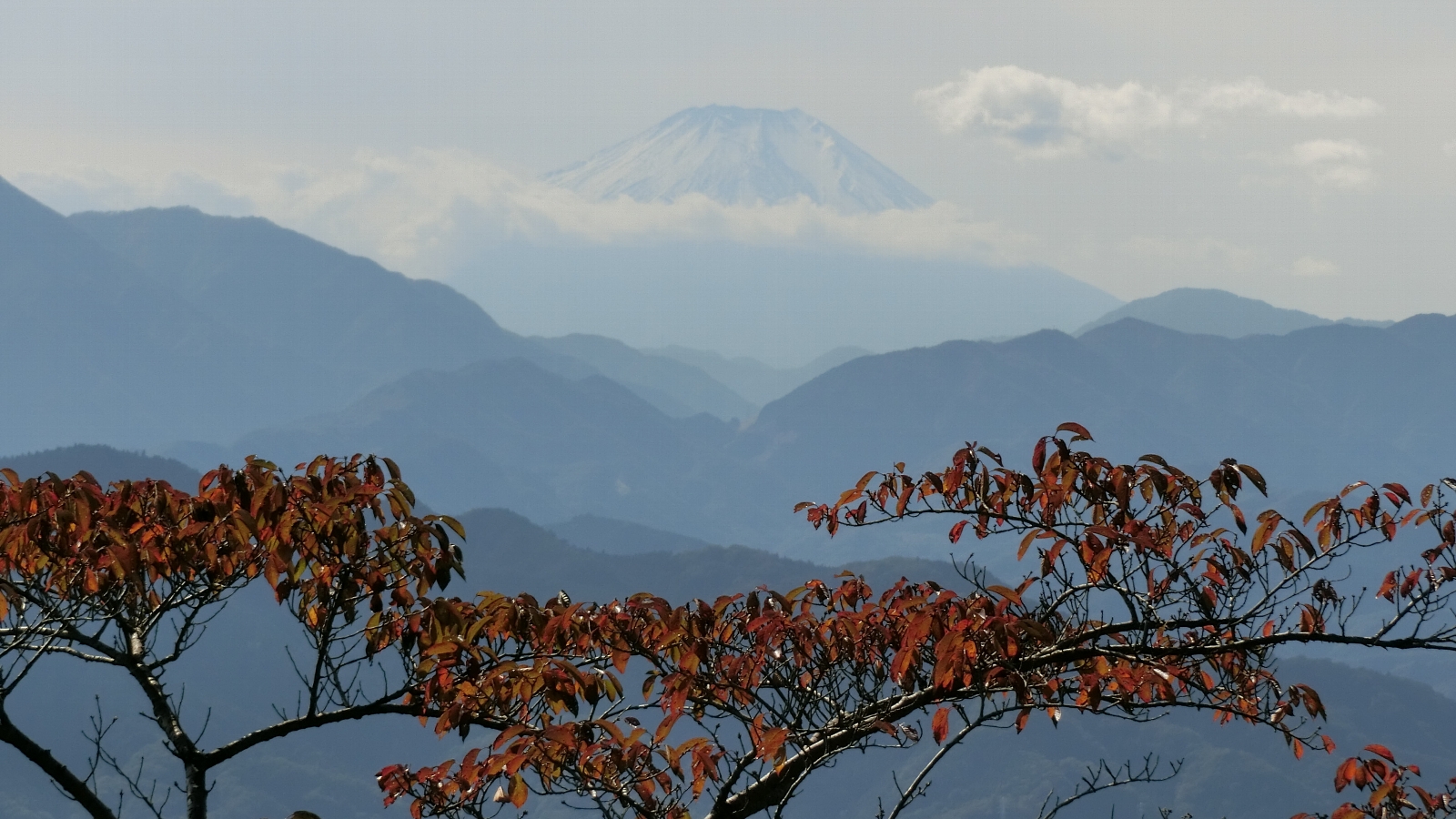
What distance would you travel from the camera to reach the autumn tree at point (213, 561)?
668 centimetres

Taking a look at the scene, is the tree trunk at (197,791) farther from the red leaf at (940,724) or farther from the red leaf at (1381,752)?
the red leaf at (1381,752)

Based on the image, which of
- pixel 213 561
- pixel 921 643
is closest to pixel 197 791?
pixel 213 561

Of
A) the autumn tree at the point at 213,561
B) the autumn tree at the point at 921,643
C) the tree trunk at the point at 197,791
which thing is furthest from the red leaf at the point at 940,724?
the tree trunk at the point at 197,791

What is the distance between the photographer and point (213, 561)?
7.00 meters

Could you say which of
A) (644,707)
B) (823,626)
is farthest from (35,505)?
(823,626)

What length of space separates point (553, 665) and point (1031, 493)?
2.83m

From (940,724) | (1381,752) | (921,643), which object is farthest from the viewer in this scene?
(1381,752)

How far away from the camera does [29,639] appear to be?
6984mm

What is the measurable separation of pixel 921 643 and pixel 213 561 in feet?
13.5

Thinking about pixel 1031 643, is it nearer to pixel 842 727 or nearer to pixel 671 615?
pixel 842 727

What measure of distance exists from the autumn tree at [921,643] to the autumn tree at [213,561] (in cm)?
46

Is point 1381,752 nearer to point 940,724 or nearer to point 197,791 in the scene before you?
point 940,724

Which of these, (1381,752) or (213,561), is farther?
(1381,752)

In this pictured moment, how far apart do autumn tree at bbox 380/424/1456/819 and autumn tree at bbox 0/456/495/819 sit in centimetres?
46
